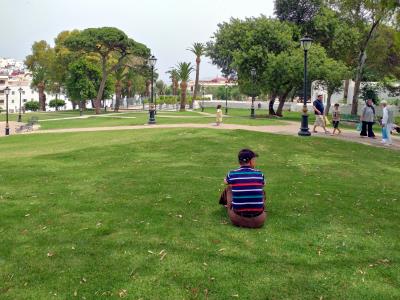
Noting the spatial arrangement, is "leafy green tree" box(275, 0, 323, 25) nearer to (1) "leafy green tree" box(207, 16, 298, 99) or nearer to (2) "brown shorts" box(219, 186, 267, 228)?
(1) "leafy green tree" box(207, 16, 298, 99)

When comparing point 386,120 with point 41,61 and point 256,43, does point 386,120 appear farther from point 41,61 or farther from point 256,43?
point 41,61

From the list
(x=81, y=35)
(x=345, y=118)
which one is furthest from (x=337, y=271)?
(x=81, y=35)

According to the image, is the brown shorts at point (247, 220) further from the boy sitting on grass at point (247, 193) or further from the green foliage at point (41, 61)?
the green foliage at point (41, 61)

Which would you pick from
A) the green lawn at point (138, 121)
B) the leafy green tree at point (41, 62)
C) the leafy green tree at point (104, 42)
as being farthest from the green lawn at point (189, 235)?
the leafy green tree at point (41, 62)

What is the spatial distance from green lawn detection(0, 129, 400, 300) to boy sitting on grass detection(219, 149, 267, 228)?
0.21 metres

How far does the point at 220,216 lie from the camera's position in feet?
23.6

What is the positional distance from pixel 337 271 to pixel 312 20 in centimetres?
3612

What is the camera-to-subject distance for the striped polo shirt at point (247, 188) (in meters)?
6.30

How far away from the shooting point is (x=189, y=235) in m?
6.25

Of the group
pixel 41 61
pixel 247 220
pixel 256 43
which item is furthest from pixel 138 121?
pixel 41 61

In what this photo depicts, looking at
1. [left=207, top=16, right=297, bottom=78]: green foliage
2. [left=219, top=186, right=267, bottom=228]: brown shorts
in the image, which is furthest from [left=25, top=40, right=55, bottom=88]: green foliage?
[left=219, top=186, right=267, bottom=228]: brown shorts

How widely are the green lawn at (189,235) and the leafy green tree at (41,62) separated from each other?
7009 cm

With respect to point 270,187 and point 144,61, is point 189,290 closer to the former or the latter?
point 270,187

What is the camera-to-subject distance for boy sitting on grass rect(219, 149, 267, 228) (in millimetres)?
6312
